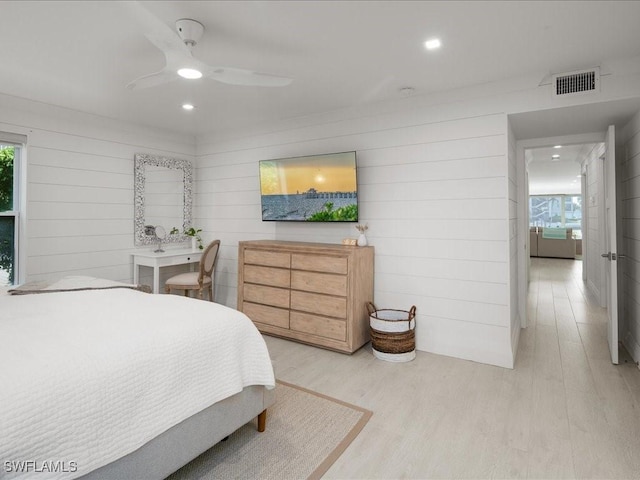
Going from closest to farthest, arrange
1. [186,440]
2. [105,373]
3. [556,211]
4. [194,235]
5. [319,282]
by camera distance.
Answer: [105,373]
[186,440]
[319,282]
[194,235]
[556,211]

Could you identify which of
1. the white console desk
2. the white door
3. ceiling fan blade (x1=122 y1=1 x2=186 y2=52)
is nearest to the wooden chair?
the white console desk

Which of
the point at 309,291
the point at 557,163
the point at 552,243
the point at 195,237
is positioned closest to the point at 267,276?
the point at 309,291

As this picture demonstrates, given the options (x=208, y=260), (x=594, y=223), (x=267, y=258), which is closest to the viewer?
(x=267, y=258)

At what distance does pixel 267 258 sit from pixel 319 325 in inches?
34.6

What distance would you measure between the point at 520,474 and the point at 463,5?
2394 mm

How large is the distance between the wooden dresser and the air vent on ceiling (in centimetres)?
198

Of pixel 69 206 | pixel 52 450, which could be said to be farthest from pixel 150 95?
pixel 52 450

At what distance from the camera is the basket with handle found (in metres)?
3.15

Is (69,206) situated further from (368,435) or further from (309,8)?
(368,435)

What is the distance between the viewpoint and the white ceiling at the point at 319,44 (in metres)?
2.03

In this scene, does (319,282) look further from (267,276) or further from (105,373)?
(105,373)

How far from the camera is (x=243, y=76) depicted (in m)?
2.25

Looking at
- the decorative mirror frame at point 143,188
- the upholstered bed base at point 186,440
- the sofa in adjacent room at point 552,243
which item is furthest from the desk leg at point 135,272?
the sofa in adjacent room at point 552,243

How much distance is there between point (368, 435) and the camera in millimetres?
2090
